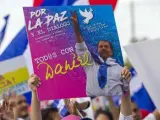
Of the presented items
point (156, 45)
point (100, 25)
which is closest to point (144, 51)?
point (156, 45)

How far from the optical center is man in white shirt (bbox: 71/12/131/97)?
404cm

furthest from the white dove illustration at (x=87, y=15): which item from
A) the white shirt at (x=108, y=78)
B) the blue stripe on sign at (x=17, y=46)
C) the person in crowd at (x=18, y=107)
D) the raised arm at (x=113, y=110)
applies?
the blue stripe on sign at (x=17, y=46)

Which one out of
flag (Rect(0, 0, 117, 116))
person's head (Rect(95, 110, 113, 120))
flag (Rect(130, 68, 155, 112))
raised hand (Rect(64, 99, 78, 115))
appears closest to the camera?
person's head (Rect(95, 110, 113, 120))

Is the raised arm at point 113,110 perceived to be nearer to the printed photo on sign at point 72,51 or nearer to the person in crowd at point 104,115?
the person in crowd at point 104,115

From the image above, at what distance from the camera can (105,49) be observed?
4.08 meters

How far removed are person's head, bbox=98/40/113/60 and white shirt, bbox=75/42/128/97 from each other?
32 mm

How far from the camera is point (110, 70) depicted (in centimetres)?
405

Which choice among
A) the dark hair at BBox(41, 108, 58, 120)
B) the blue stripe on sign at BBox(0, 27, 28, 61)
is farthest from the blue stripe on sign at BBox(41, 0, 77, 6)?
the dark hair at BBox(41, 108, 58, 120)

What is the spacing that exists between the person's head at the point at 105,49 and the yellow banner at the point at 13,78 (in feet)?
6.07

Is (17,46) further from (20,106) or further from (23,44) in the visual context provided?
(20,106)

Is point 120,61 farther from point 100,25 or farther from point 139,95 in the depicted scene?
point 139,95

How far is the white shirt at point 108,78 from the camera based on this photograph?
4.03 metres

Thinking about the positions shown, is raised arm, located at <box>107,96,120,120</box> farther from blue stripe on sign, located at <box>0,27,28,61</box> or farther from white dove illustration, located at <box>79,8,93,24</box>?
blue stripe on sign, located at <box>0,27,28,61</box>

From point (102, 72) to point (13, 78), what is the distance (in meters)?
1.98
